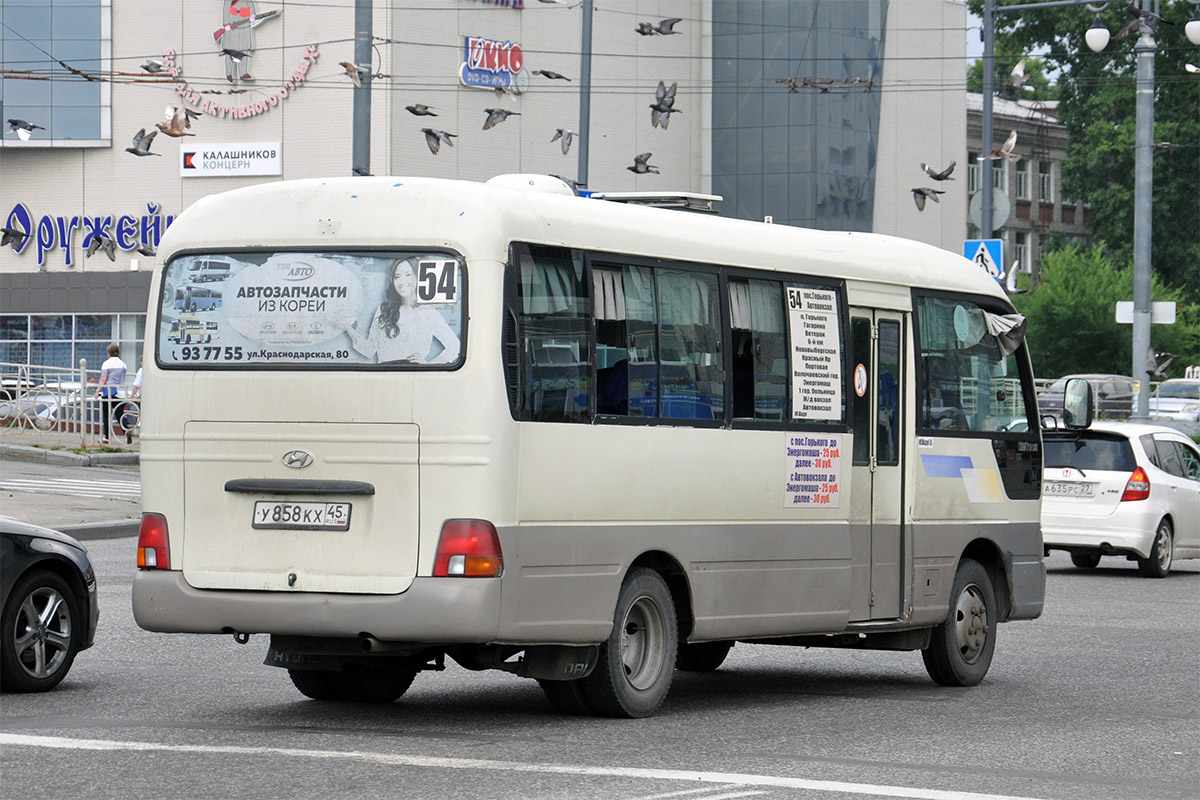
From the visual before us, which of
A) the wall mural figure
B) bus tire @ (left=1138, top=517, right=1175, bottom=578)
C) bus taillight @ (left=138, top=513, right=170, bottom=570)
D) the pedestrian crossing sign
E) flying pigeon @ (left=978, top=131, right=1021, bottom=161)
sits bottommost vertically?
bus tire @ (left=1138, top=517, right=1175, bottom=578)

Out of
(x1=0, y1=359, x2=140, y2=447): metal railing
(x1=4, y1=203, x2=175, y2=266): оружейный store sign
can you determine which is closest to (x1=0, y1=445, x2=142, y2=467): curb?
(x1=0, y1=359, x2=140, y2=447): metal railing

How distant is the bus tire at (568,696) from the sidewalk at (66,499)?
7283 mm

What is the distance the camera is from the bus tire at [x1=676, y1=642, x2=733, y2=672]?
1212 centimetres

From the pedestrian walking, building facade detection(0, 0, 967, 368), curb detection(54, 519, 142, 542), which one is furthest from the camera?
building facade detection(0, 0, 967, 368)

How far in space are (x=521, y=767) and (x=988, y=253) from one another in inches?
946

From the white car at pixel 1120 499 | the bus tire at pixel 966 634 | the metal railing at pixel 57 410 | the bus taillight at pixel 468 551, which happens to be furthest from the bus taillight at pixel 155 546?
the metal railing at pixel 57 410

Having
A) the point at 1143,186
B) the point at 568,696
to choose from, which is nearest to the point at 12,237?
the point at 1143,186

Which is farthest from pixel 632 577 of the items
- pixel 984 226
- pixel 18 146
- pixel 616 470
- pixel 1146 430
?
pixel 18 146

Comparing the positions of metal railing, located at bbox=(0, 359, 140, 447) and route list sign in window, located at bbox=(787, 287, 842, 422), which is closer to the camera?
route list sign in window, located at bbox=(787, 287, 842, 422)

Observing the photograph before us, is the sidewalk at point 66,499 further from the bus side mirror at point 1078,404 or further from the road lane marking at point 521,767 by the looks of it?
the road lane marking at point 521,767

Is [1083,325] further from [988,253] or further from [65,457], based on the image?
[65,457]

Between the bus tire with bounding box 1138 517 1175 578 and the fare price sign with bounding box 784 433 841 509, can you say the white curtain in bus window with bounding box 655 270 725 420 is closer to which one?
the fare price sign with bounding box 784 433 841 509

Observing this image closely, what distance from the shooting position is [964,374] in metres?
12.5

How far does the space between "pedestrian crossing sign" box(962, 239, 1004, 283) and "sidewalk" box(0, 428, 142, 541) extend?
12705mm
